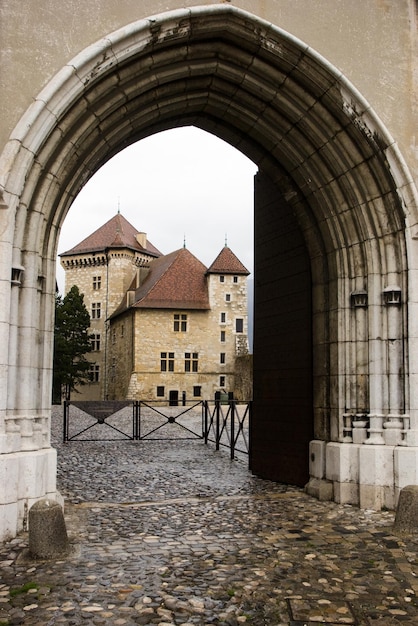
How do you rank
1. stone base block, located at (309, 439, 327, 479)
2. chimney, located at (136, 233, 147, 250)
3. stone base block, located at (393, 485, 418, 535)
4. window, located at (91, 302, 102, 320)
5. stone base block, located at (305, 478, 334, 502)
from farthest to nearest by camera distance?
chimney, located at (136, 233, 147, 250), window, located at (91, 302, 102, 320), stone base block, located at (309, 439, 327, 479), stone base block, located at (305, 478, 334, 502), stone base block, located at (393, 485, 418, 535)

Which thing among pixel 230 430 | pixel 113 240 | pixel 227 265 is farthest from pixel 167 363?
Result: pixel 230 430

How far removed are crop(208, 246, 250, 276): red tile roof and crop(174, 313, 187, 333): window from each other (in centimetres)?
359

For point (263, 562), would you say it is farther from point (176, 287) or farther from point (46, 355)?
point (176, 287)

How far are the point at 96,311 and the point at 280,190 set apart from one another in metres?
43.3

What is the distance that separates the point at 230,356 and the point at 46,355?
121ft

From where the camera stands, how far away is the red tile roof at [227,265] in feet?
139

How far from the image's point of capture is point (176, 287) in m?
42.2

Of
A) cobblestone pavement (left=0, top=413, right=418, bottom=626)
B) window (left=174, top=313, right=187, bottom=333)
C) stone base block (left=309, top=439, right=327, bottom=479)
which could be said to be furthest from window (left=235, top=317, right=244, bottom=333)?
stone base block (left=309, top=439, right=327, bottom=479)

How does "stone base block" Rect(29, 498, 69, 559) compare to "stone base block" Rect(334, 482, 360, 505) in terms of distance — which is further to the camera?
"stone base block" Rect(334, 482, 360, 505)

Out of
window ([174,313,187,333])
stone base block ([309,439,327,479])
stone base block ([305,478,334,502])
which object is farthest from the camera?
window ([174,313,187,333])

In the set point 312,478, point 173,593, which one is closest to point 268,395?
point 312,478

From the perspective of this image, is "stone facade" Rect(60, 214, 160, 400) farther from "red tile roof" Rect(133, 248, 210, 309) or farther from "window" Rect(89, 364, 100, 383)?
"red tile roof" Rect(133, 248, 210, 309)

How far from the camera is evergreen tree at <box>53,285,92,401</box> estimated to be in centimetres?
4272

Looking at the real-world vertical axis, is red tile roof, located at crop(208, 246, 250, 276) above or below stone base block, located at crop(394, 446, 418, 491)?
above
